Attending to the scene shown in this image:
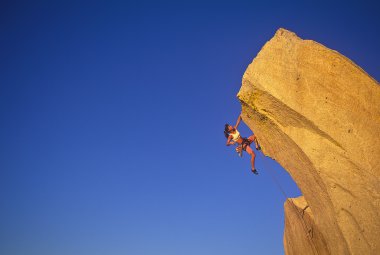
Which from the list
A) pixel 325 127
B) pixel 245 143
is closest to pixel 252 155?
pixel 245 143

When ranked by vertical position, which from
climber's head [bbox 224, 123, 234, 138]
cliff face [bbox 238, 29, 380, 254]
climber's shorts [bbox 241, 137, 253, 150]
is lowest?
cliff face [bbox 238, 29, 380, 254]

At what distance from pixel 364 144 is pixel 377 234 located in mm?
2136

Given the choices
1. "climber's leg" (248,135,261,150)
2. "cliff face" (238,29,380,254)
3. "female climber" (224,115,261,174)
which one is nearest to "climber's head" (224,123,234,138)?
"female climber" (224,115,261,174)

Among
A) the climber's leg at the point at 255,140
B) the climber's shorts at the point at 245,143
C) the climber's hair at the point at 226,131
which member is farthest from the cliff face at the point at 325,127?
the climber's hair at the point at 226,131

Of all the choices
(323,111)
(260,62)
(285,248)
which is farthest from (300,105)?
(285,248)

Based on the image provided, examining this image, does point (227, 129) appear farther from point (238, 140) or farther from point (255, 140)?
point (255, 140)

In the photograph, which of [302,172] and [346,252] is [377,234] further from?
[302,172]

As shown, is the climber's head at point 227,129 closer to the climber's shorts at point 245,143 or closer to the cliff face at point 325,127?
the climber's shorts at point 245,143

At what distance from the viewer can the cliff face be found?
6.84m

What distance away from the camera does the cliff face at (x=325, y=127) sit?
6844 mm

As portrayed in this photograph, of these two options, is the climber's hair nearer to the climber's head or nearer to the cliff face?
the climber's head

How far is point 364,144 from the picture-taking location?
23.4 feet

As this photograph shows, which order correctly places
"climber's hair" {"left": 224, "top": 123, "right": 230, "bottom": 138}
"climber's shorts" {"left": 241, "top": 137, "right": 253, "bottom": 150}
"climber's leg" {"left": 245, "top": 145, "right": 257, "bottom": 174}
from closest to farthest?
"climber's shorts" {"left": 241, "top": 137, "right": 253, "bottom": 150}, "climber's leg" {"left": 245, "top": 145, "right": 257, "bottom": 174}, "climber's hair" {"left": 224, "top": 123, "right": 230, "bottom": 138}

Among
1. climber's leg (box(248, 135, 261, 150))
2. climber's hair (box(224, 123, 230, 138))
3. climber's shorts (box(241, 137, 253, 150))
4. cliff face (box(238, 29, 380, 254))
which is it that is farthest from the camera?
climber's hair (box(224, 123, 230, 138))
